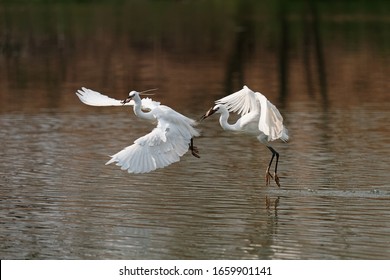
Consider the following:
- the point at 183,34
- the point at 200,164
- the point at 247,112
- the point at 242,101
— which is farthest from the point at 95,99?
the point at 183,34

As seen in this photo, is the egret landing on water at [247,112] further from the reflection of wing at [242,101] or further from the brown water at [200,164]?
the brown water at [200,164]

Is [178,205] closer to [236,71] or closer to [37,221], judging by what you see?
[37,221]

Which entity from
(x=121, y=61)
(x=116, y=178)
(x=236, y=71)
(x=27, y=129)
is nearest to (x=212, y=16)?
(x=121, y=61)

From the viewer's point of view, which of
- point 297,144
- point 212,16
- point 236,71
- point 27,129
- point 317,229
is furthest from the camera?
point 212,16

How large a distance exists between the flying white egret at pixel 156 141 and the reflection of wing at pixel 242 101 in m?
1.23

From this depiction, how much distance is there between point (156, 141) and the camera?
13555 millimetres

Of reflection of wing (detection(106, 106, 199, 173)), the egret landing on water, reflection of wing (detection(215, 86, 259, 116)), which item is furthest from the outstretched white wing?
reflection of wing (detection(215, 86, 259, 116))

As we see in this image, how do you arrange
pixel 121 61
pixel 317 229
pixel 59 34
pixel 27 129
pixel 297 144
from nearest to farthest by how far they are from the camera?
pixel 317 229 < pixel 297 144 < pixel 27 129 < pixel 121 61 < pixel 59 34

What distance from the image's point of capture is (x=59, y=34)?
45.8 metres

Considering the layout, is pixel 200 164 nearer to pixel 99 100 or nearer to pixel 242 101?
pixel 242 101

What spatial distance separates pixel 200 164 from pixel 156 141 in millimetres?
3629

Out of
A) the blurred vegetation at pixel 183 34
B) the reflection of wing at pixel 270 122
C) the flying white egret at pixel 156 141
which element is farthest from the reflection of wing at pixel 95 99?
the blurred vegetation at pixel 183 34

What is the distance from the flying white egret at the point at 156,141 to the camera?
13.2 meters

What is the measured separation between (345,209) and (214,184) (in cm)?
233
